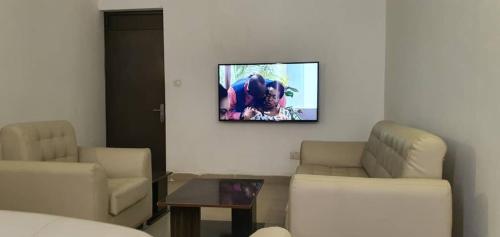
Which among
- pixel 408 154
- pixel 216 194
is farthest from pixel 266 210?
pixel 408 154

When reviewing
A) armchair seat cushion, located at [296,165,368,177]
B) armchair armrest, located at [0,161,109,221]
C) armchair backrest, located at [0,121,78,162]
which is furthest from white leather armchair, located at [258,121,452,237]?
armchair backrest, located at [0,121,78,162]

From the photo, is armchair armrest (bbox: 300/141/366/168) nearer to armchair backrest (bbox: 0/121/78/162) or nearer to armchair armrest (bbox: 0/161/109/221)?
armchair armrest (bbox: 0/161/109/221)

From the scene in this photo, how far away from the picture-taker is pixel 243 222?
273cm

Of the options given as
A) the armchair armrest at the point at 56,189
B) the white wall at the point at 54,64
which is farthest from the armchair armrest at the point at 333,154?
the white wall at the point at 54,64

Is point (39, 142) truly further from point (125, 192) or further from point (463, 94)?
point (463, 94)

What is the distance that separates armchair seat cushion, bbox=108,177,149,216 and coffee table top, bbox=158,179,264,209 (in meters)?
0.39

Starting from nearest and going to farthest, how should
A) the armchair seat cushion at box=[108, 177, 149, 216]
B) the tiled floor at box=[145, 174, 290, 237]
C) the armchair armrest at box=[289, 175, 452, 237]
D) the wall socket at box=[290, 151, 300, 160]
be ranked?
1. the armchair armrest at box=[289, 175, 452, 237]
2. the armchair seat cushion at box=[108, 177, 149, 216]
3. the tiled floor at box=[145, 174, 290, 237]
4. the wall socket at box=[290, 151, 300, 160]

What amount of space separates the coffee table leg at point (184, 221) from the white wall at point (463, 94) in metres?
1.70

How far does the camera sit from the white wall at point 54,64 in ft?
11.4

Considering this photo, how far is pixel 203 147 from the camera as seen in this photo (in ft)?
16.6

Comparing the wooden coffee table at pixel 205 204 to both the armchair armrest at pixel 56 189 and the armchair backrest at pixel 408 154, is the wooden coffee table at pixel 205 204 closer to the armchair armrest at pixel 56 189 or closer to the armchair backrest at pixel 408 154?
the armchair armrest at pixel 56 189

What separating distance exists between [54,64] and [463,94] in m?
3.88

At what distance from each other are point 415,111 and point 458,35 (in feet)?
3.51

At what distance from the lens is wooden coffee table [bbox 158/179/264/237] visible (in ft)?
8.00
